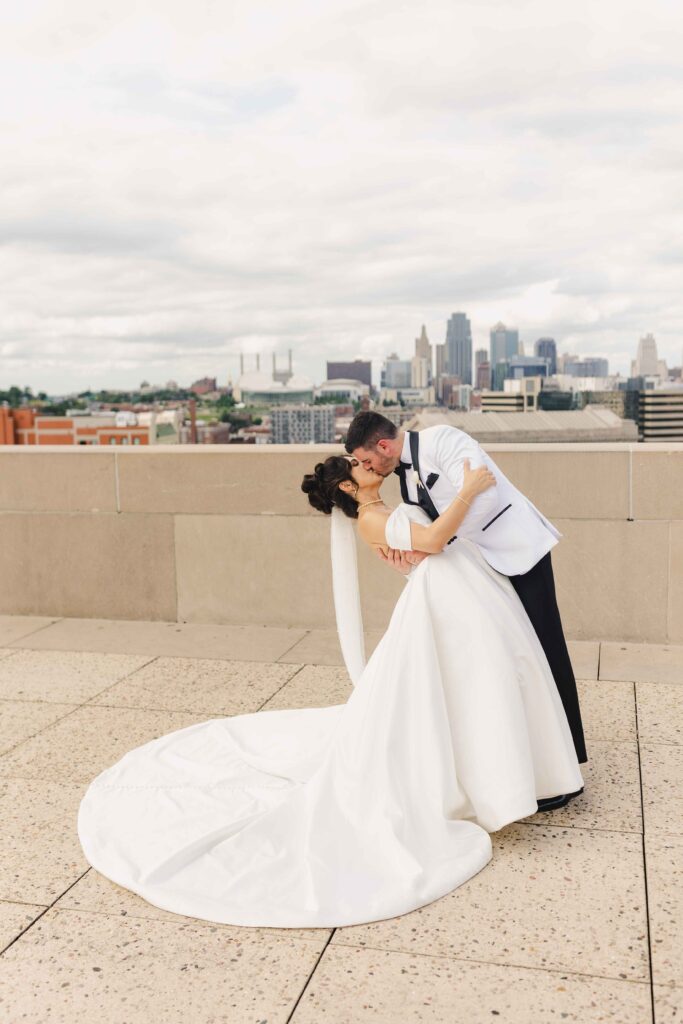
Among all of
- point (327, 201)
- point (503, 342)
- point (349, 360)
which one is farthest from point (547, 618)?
point (327, 201)

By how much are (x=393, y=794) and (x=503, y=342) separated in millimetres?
41412

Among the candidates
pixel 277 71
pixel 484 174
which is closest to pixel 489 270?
pixel 484 174

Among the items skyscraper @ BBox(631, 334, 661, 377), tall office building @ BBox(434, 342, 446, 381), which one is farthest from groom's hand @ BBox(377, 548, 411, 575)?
tall office building @ BBox(434, 342, 446, 381)

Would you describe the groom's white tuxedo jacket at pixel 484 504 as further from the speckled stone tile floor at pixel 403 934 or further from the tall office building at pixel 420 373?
the tall office building at pixel 420 373

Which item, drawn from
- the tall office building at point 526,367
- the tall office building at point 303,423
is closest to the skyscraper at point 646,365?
the tall office building at point 526,367

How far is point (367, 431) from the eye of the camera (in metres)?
3.76

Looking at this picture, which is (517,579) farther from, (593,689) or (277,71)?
(277,71)

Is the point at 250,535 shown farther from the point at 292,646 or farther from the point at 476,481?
the point at 476,481

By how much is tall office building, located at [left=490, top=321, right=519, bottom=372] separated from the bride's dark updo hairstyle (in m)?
29.9

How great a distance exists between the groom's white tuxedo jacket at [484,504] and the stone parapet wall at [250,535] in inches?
104

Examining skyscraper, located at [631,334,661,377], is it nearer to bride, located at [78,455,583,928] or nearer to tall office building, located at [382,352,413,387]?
tall office building, located at [382,352,413,387]

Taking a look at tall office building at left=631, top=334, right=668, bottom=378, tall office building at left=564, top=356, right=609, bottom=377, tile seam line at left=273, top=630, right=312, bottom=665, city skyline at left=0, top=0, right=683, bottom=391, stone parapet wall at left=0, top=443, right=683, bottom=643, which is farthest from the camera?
city skyline at left=0, top=0, right=683, bottom=391

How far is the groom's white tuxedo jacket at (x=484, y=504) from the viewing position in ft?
12.4

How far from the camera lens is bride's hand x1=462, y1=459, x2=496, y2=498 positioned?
3.65 m
